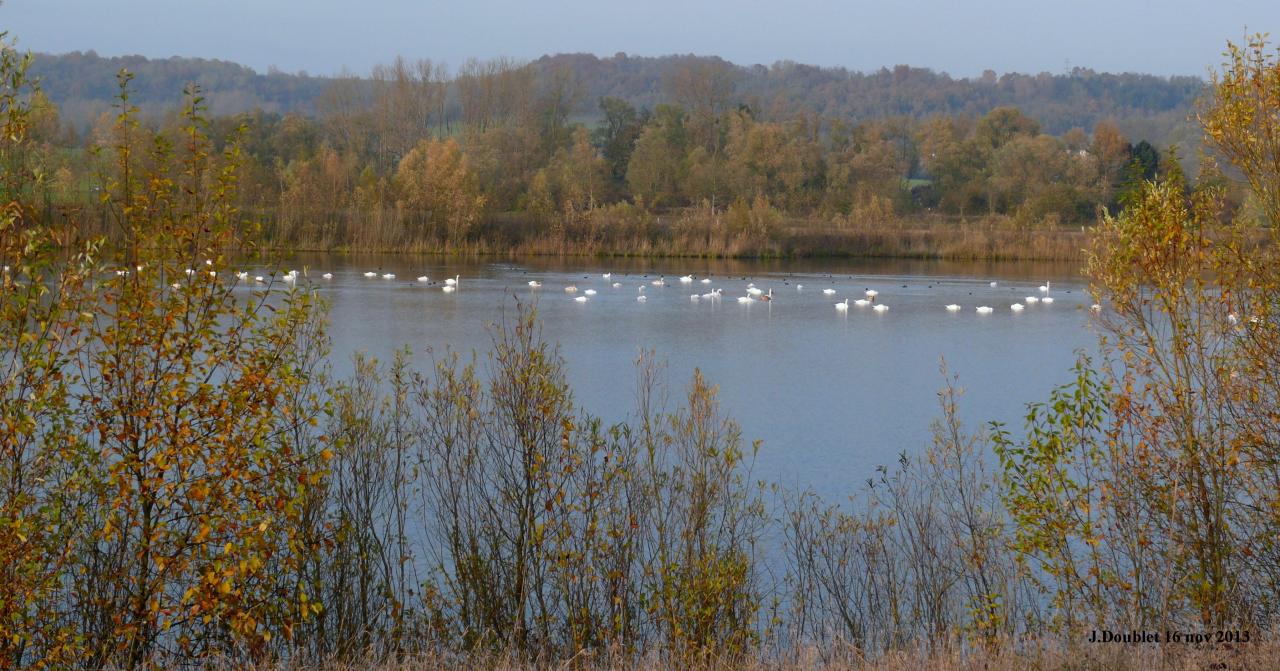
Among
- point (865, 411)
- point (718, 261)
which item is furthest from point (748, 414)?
point (718, 261)

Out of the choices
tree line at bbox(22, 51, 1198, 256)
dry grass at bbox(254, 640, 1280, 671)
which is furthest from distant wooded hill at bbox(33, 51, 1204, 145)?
dry grass at bbox(254, 640, 1280, 671)

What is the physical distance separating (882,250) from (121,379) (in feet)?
130

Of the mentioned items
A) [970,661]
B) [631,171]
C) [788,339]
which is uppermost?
[631,171]

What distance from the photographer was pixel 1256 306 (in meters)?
6.23

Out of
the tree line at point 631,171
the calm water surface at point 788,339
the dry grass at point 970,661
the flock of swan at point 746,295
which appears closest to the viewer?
the dry grass at point 970,661

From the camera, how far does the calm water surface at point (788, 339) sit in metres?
12.1

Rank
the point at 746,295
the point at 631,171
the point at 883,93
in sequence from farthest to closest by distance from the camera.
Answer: the point at 883,93
the point at 631,171
the point at 746,295

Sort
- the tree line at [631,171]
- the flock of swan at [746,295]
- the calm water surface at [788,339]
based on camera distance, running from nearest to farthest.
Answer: the calm water surface at [788,339]
the flock of swan at [746,295]
the tree line at [631,171]

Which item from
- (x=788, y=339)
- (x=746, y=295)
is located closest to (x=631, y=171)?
(x=746, y=295)

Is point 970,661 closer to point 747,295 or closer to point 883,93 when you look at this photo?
point 747,295

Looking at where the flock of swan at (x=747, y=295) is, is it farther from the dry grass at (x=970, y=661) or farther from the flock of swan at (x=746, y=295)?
the dry grass at (x=970, y=661)

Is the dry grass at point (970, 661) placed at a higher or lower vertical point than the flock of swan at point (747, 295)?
lower

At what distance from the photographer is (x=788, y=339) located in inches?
774

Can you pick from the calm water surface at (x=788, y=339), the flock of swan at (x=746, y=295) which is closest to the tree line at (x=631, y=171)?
the flock of swan at (x=746, y=295)
